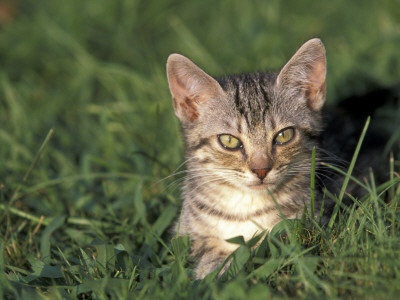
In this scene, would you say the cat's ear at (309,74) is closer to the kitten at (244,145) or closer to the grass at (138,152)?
the kitten at (244,145)

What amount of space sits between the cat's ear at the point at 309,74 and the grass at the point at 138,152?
1.89ft

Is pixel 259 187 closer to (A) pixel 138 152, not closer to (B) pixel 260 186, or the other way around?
(B) pixel 260 186

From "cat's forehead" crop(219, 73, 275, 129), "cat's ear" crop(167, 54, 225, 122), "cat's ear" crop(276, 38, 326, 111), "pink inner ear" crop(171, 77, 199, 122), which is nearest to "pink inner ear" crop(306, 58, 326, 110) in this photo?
"cat's ear" crop(276, 38, 326, 111)

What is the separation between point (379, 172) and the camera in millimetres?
2994

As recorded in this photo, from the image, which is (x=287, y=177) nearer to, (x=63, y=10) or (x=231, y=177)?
(x=231, y=177)

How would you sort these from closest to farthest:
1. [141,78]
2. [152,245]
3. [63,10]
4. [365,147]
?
[152,245] < [365,147] < [141,78] < [63,10]

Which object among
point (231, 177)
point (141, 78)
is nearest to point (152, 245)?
point (231, 177)

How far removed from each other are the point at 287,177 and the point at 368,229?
520mm

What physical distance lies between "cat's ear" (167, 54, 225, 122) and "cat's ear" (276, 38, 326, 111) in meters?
0.38

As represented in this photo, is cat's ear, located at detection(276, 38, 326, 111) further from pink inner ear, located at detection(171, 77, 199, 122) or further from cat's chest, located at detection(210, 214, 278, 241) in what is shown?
cat's chest, located at detection(210, 214, 278, 241)

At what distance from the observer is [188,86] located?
2.77 m

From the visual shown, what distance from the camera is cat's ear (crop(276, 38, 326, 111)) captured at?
104 inches

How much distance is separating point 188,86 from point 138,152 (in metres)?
0.65

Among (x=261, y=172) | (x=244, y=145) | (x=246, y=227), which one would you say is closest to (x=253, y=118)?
(x=244, y=145)
